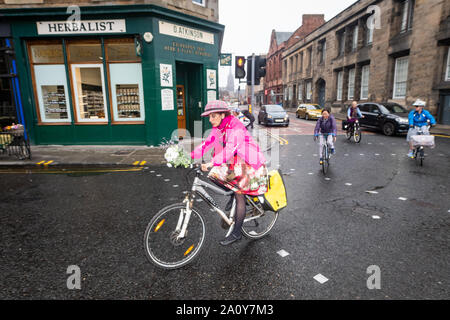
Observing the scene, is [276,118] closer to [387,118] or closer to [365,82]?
[387,118]

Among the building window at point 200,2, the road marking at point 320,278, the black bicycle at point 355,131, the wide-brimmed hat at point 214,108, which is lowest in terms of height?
the road marking at point 320,278

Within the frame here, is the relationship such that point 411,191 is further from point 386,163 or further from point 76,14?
point 76,14

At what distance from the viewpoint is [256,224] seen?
408cm

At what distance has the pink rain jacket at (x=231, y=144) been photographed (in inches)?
126

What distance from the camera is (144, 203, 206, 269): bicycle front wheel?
3.08 metres

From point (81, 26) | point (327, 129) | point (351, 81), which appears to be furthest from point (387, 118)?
point (81, 26)

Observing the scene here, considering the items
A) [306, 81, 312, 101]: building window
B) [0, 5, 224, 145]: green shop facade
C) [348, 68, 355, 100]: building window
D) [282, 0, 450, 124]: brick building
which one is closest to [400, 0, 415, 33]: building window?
[282, 0, 450, 124]: brick building

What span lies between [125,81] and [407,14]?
71.3 feet

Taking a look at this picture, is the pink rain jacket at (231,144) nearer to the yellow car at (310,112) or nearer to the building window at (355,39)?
the yellow car at (310,112)

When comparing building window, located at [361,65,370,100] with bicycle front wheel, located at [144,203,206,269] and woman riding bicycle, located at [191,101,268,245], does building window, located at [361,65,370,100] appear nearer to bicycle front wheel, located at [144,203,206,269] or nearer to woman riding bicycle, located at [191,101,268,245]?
woman riding bicycle, located at [191,101,268,245]

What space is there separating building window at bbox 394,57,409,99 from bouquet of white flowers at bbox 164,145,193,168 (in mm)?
22736

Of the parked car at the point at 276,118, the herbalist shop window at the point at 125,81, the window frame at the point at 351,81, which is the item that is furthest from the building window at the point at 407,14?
the herbalist shop window at the point at 125,81

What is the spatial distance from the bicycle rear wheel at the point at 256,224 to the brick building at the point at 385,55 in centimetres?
1829

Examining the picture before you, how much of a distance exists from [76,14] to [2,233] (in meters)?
9.64
